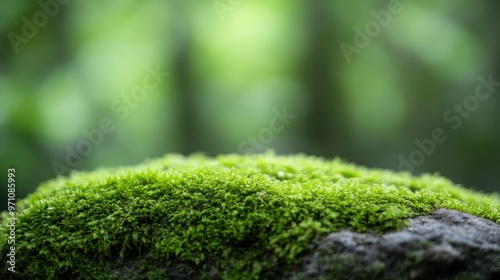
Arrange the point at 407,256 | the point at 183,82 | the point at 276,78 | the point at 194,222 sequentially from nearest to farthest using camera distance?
the point at 407,256 → the point at 194,222 → the point at 183,82 → the point at 276,78

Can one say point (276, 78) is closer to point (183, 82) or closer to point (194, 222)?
point (183, 82)

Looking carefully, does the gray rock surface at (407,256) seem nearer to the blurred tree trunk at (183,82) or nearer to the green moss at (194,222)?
the green moss at (194,222)

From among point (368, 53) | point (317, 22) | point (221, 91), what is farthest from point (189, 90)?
point (368, 53)

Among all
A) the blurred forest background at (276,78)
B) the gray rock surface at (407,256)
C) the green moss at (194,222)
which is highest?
the blurred forest background at (276,78)

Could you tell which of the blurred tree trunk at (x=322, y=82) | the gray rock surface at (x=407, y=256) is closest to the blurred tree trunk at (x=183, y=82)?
the blurred tree trunk at (x=322, y=82)

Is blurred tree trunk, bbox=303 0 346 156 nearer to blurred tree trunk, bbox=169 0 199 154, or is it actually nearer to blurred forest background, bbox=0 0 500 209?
blurred forest background, bbox=0 0 500 209

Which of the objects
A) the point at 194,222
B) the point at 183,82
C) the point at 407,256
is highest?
the point at 183,82

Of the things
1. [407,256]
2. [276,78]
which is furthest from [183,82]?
[407,256]
